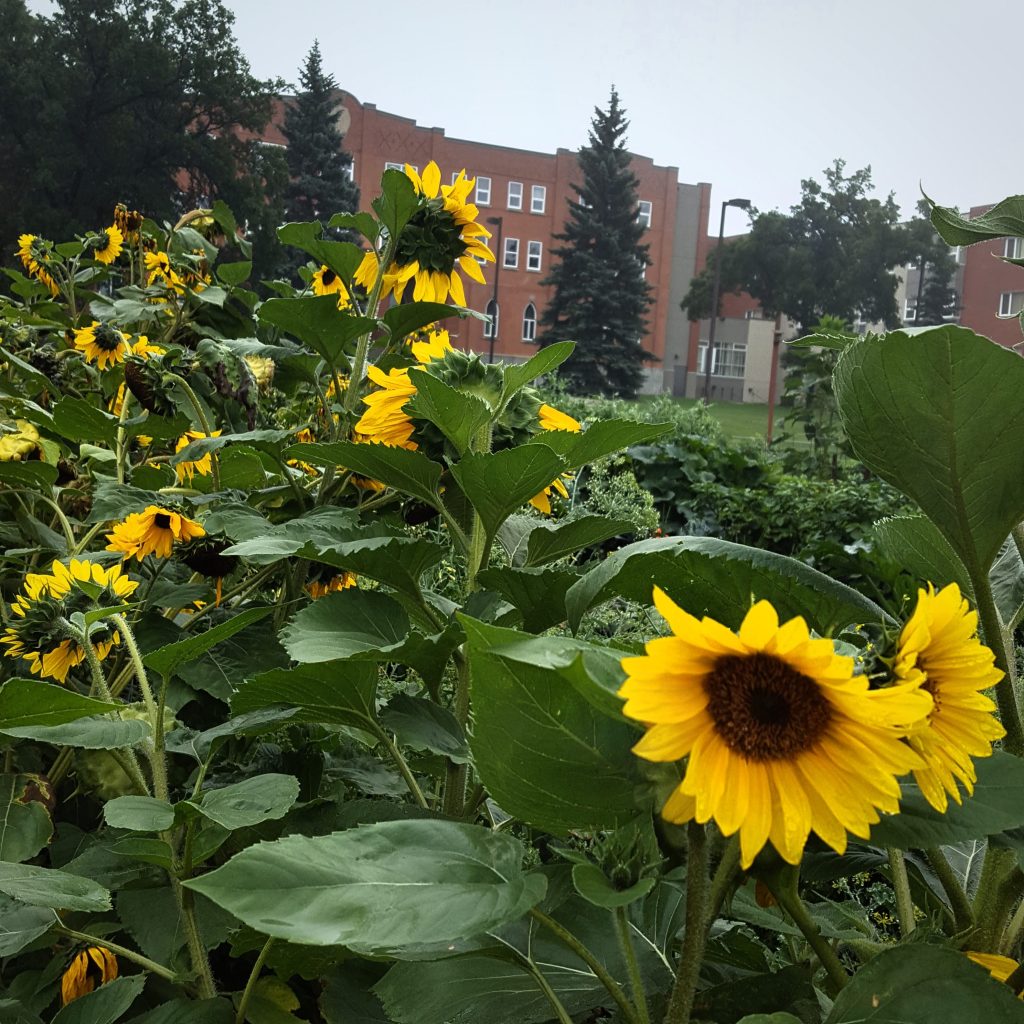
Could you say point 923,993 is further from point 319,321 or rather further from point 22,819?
point 319,321

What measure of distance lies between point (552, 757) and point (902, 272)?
137 ft

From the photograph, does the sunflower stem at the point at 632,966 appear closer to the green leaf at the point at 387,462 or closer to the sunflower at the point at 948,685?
the sunflower at the point at 948,685

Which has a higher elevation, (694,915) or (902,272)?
(902,272)

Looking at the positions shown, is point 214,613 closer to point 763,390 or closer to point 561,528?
point 561,528

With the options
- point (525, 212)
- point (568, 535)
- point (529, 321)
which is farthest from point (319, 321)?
point (525, 212)

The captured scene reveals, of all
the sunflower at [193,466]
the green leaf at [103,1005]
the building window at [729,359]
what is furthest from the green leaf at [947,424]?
the building window at [729,359]

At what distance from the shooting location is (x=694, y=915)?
40 cm

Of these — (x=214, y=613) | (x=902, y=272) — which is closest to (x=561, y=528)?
(x=214, y=613)

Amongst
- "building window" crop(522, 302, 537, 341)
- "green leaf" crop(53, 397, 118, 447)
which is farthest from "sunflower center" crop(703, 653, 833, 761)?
"building window" crop(522, 302, 537, 341)

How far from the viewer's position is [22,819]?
30.7 inches

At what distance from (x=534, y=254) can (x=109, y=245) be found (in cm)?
3203

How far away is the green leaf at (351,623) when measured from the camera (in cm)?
62

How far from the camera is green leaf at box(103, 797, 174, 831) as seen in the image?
565mm

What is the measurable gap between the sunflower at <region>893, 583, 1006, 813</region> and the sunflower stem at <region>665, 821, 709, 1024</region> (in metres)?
0.09
